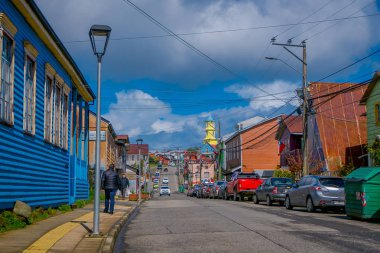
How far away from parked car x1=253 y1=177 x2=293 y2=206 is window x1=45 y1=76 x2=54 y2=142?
13516 mm

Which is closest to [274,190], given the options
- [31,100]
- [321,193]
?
[321,193]

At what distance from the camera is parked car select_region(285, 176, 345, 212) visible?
66.5 feet

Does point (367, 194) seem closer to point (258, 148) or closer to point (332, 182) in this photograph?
point (332, 182)

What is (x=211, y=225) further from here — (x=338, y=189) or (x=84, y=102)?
(x=84, y=102)

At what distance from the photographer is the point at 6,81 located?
476 inches

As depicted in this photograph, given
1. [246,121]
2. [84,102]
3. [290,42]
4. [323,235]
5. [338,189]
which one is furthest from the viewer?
[246,121]

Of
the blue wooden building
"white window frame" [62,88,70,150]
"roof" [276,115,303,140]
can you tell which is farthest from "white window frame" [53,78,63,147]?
"roof" [276,115,303,140]

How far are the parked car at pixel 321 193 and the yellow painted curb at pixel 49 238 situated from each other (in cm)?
1073

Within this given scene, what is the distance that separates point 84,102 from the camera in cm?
2697

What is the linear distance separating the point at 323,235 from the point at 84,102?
17889 mm

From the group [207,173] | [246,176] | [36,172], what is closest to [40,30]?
[36,172]

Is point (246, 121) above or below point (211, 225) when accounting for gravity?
above

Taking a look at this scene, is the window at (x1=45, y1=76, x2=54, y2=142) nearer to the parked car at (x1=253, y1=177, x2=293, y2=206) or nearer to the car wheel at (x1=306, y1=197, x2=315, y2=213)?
the car wheel at (x1=306, y1=197, x2=315, y2=213)

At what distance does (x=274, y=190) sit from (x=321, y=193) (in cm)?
665
